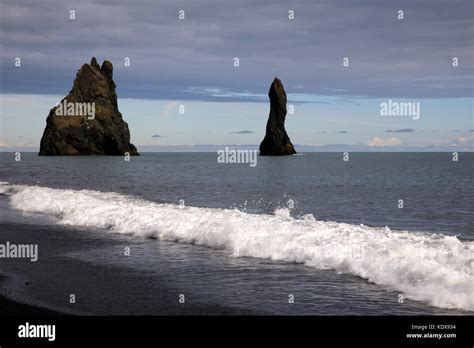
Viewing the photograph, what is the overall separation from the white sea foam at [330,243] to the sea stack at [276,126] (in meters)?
166

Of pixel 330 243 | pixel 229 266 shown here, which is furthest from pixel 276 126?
pixel 229 266

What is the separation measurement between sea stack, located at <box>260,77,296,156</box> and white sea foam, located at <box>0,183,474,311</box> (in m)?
166

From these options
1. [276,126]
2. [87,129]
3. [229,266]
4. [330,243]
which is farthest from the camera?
[276,126]

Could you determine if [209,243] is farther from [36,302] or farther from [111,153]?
[111,153]

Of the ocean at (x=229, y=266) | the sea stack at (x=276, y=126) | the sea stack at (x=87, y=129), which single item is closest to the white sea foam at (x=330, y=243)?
the ocean at (x=229, y=266)

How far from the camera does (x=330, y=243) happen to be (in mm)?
15883

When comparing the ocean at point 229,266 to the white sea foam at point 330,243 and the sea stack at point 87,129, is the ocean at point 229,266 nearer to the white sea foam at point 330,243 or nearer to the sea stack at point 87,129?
the white sea foam at point 330,243

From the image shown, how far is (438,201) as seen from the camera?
43.4m

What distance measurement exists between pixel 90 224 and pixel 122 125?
174418mm

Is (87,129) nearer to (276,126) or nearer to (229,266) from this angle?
(276,126)

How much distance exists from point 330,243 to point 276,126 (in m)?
177

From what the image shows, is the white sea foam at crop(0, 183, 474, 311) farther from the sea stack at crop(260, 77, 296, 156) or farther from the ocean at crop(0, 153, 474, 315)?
the sea stack at crop(260, 77, 296, 156)

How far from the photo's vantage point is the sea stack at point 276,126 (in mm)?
190000
